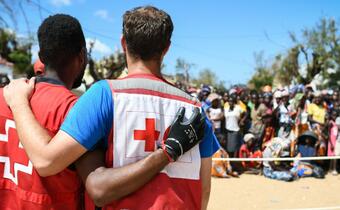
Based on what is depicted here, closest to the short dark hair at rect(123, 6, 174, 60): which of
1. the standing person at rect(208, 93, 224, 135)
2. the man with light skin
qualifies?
the man with light skin

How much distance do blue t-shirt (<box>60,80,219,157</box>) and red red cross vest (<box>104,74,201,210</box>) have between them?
3 centimetres

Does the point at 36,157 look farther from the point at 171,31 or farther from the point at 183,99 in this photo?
the point at 171,31

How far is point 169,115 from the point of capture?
5.03ft

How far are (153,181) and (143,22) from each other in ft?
2.02

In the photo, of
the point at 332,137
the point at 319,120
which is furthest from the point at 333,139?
the point at 319,120

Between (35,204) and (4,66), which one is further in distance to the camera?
(4,66)

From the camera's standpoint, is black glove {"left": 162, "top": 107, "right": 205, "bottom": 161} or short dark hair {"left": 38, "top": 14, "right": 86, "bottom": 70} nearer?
black glove {"left": 162, "top": 107, "right": 205, "bottom": 161}

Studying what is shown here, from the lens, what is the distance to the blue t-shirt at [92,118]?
4.68ft

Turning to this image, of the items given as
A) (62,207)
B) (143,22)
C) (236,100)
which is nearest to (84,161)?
(62,207)

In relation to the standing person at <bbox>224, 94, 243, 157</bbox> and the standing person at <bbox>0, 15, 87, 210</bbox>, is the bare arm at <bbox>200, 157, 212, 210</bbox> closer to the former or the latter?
the standing person at <bbox>0, 15, 87, 210</bbox>

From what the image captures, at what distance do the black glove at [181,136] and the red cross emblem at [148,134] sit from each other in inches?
1.9

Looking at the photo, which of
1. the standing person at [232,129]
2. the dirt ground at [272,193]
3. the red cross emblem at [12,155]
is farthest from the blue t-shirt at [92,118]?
the standing person at [232,129]

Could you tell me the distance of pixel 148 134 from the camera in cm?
148

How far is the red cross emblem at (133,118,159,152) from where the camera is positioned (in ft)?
4.83
